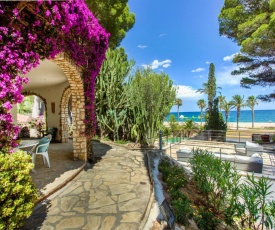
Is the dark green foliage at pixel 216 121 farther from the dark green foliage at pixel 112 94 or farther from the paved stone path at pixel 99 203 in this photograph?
the paved stone path at pixel 99 203

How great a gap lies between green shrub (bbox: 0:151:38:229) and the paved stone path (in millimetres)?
600

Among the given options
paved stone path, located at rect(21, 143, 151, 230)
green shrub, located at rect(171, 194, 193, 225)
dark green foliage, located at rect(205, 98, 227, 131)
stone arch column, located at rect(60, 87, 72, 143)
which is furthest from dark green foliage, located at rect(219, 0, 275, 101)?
stone arch column, located at rect(60, 87, 72, 143)

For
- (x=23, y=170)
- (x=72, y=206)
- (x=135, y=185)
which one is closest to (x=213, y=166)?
(x=135, y=185)

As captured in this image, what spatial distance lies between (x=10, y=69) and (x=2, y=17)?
0.68m

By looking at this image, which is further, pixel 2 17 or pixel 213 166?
pixel 213 166

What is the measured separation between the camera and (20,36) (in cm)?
239

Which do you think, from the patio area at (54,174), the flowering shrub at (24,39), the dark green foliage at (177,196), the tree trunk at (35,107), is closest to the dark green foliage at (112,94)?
the patio area at (54,174)

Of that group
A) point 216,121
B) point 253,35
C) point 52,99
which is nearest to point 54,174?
point 52,99

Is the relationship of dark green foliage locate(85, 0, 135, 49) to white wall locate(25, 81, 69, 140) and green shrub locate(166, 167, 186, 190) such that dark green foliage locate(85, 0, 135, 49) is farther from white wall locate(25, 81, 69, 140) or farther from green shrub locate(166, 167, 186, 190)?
green shrub locate(166, 167, 186, 190)

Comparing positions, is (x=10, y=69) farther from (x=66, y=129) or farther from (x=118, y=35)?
(x=118, y=35)

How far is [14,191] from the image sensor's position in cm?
179

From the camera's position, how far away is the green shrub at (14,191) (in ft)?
5.64

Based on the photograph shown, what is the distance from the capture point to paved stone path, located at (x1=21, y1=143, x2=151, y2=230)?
2.33m

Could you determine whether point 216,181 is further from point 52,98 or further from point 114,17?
point 114,17
